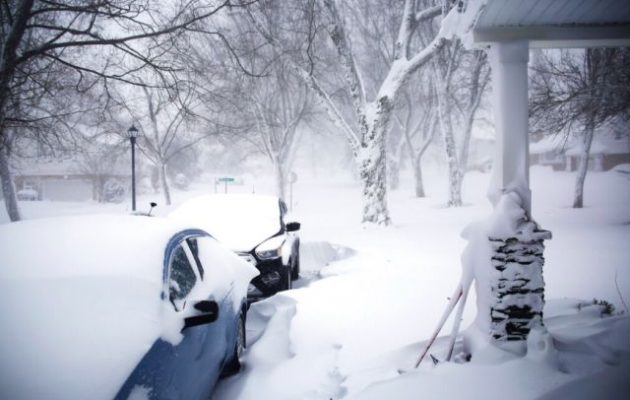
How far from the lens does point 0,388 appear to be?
6.31 feet

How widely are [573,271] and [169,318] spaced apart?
7.13m

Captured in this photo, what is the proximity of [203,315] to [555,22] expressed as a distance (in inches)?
162

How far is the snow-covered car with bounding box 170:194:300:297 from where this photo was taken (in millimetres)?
6246

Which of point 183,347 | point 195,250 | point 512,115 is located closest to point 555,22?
point 512,115

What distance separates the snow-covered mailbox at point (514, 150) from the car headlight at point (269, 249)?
3.35 m

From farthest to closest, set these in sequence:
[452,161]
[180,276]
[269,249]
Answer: [452,161]
[269,249]
[180,276]

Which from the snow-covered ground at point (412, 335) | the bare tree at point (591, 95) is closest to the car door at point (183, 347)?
the snow-covered ground at point (412, 335)

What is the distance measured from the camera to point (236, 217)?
7.00 meters

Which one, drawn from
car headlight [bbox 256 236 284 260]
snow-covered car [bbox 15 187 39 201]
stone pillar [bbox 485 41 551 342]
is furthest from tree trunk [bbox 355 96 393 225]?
snow-covered car [bbox 15 187 39 201]

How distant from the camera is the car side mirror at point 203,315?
2709 millimetres

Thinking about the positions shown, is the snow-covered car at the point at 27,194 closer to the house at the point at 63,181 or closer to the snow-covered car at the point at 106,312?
the house at the point at 63,181

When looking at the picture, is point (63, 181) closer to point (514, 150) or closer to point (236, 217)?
point (236, 217)

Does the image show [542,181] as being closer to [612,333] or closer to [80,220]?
[612,333]

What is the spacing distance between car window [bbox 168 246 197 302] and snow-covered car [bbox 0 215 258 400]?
12 millimetres
